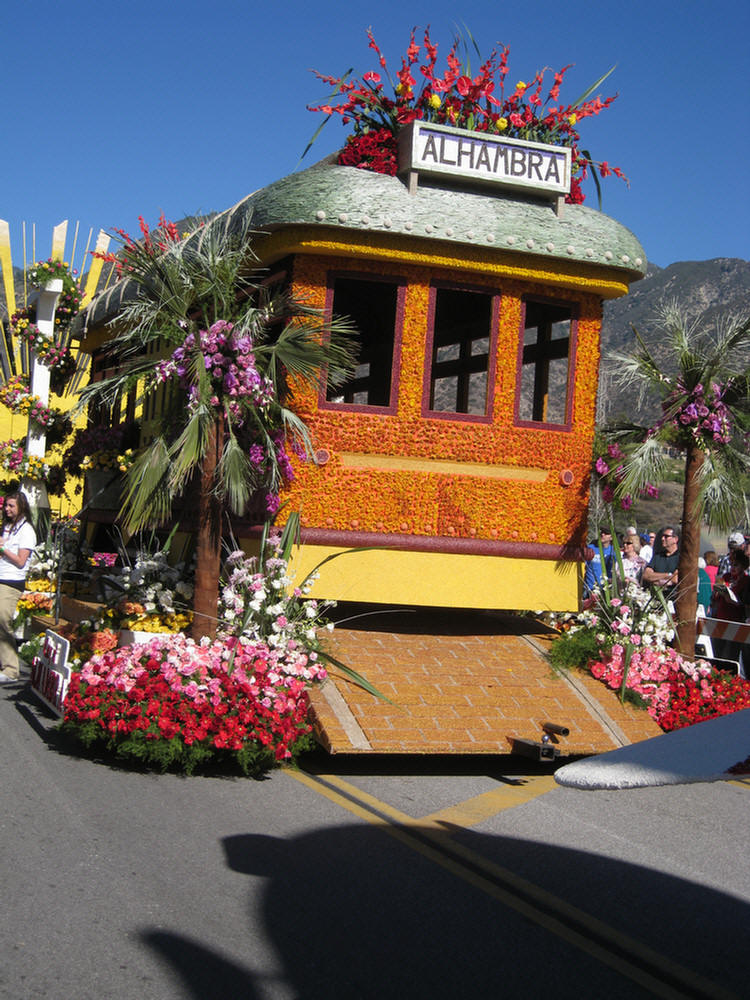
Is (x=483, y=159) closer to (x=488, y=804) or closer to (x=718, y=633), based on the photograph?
(x=488, y=804)

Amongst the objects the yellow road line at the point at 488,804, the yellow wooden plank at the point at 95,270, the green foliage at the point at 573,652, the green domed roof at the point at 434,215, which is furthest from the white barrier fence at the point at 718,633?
the yellow wooden plank at the point at 95,270

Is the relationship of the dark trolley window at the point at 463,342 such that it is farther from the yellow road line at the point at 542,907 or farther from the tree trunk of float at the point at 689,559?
the yellow road line at the point at 542,907

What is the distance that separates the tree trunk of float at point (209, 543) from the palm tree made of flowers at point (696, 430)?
357cm

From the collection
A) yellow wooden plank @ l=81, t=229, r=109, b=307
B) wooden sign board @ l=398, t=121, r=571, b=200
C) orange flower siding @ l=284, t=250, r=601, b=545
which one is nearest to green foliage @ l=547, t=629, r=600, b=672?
orange flower siding @ l=284, t=250, r=601, b=545

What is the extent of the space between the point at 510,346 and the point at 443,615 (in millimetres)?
2612

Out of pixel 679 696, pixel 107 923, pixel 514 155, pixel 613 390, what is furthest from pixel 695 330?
pixel 107 923

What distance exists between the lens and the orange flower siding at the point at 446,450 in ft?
30.2

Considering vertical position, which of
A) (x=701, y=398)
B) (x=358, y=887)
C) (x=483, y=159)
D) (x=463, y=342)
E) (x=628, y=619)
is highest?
(x=483, y=159)

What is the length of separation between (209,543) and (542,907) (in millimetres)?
4421

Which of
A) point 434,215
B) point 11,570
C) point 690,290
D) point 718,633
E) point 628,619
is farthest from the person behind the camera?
point 690,290

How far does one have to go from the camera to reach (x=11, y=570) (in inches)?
457

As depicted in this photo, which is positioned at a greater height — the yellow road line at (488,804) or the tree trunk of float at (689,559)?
the tree trunk of float at (689,559)

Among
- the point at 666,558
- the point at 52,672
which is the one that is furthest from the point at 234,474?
the point at 666,558

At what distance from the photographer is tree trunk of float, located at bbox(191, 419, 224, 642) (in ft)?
28.2
